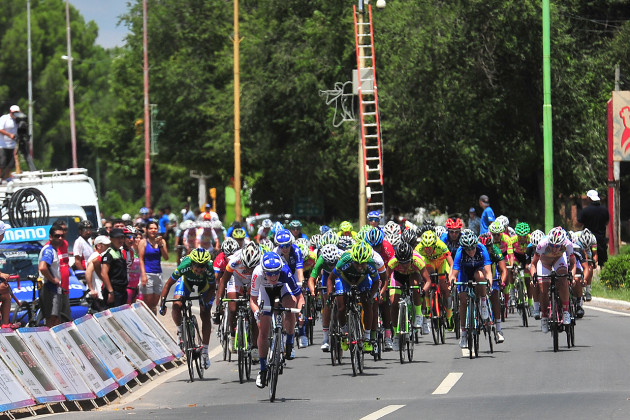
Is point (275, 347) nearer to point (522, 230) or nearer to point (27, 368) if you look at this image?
point (27, 368)

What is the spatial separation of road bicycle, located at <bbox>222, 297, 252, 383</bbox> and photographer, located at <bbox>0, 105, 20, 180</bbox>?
13.1 metres

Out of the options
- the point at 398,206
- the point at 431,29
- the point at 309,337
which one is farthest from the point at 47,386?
the point at 398,206

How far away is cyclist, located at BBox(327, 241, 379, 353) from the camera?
1628 cm

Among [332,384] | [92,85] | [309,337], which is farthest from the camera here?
[92,85]

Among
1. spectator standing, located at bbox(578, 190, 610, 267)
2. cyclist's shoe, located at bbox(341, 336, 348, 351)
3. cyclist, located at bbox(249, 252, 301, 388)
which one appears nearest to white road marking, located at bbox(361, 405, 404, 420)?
cyclist, located at bbox(249, 252, 301, 388)

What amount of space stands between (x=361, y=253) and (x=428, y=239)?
317 centimetres

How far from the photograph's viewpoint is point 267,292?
14.6 m

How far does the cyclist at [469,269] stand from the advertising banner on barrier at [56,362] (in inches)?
201

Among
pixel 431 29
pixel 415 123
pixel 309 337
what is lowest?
pixel 309 337

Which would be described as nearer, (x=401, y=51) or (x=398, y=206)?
(x=401, y=51)

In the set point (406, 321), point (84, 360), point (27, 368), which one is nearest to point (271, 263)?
point (84, 360)

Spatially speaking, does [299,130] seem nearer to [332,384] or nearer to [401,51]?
[401,51]

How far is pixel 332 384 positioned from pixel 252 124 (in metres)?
37.3

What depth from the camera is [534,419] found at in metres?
11.5
